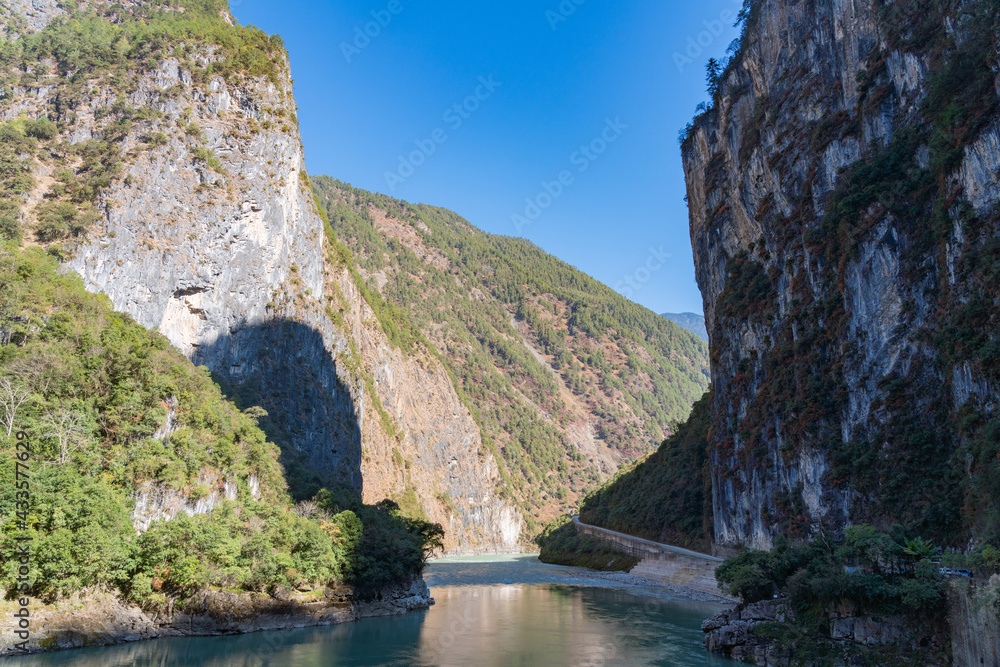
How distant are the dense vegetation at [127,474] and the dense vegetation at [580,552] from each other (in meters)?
35.1

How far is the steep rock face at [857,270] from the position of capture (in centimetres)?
3138

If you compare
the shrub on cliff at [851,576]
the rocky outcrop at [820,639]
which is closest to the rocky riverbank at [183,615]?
the rocky outcrop at [820,639]

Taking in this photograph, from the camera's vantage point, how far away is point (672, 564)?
197 feet

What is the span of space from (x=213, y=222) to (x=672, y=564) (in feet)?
186

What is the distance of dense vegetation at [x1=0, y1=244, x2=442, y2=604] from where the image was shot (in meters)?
27.9

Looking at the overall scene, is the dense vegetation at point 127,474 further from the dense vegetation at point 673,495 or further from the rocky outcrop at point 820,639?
the dense vegetation at point 673,495

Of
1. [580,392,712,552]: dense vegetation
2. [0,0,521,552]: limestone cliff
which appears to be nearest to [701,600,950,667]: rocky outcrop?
[0,0,521,552]: limestone cliff

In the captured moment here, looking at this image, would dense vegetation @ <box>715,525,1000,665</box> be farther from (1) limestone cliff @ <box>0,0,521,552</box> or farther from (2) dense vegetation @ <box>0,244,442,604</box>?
(1) limestone cliff @ <box>0,0,521,552</box>

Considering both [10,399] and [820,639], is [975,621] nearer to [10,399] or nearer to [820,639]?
[820,639]

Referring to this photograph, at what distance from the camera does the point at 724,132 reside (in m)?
64.6

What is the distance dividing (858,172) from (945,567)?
89.1ft

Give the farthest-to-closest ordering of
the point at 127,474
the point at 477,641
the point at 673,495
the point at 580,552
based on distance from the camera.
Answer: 1. the point at 580,552
2. the point at 673,495
3. the point at 127,474
4. the point at 477,641

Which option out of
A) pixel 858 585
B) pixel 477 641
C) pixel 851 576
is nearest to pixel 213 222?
pixel 477 641

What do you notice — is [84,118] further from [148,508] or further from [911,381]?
[911,381]
